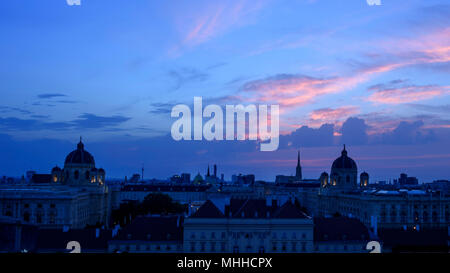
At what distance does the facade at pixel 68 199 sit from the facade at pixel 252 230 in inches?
1274

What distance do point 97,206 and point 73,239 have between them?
81088 mm

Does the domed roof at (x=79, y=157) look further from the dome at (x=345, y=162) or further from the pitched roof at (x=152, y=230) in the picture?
the pitched roof at (x=152, y=230)

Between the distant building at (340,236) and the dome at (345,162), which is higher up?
the dome at (345,162)

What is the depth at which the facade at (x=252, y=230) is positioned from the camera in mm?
63119

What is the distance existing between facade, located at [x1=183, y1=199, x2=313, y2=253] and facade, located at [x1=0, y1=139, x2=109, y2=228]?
106 ft

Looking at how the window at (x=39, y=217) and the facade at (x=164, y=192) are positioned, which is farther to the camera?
the facade at (x=164, y=192)

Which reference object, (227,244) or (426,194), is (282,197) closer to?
(227,244)

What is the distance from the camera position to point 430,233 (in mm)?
66438

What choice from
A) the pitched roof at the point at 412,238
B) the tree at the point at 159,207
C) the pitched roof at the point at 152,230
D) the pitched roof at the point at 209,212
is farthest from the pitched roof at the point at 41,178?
the pitched roof at the point at 412,238

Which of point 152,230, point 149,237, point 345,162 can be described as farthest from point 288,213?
point 345,162

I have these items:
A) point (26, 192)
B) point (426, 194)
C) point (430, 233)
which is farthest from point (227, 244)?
point (426, 194)
